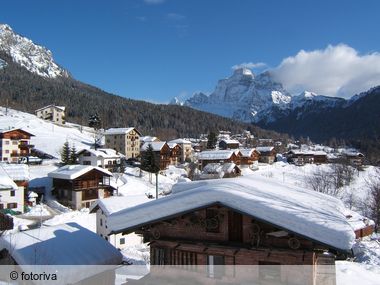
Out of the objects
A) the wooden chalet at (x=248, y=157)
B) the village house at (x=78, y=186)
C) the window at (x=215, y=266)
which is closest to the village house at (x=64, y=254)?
the window at (x=215, y=266)

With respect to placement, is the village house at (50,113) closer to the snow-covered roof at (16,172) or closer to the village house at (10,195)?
the snow-covered roof at (16,172)

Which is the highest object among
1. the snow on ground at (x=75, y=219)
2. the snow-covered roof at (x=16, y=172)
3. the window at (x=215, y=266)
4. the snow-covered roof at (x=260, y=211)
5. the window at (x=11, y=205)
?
the snow-covered roof at (x=260, y=211)

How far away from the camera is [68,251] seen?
16.8 m

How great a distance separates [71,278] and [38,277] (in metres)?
1.33

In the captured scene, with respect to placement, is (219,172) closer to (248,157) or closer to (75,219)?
(248,157)

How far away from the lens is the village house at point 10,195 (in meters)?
42.6

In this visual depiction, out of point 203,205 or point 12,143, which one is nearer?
point 203,205

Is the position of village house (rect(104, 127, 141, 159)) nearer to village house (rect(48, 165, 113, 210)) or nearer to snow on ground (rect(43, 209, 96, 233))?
village house (rect(48, 165, 113, 210))

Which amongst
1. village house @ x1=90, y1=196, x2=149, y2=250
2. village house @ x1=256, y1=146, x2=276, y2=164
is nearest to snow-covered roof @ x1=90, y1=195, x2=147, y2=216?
village house @ x1=90, y1=196, x2=149, y2=250

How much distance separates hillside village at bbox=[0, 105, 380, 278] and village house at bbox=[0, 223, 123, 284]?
85 mm

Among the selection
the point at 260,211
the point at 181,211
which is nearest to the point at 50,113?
Answer: the point at 181,211

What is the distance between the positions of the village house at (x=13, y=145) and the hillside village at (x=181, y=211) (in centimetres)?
19

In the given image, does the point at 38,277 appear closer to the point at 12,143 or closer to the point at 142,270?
the point at 142,270

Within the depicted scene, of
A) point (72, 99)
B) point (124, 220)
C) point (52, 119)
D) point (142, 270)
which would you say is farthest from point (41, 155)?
point (72, 99)
